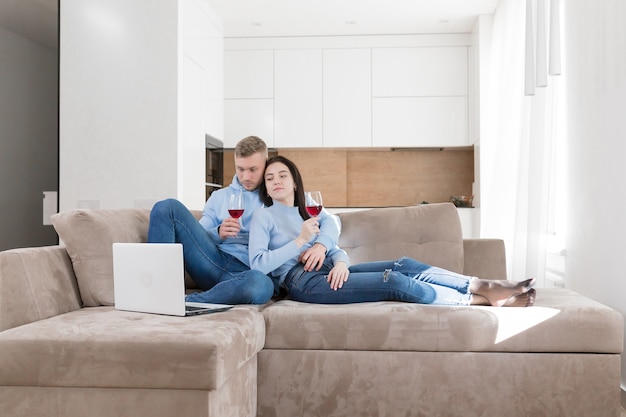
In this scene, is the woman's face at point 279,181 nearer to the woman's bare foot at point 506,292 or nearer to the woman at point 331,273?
the woman at point 331,273

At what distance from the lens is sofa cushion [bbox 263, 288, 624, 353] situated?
8.35ft

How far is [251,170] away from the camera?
11.0 feet

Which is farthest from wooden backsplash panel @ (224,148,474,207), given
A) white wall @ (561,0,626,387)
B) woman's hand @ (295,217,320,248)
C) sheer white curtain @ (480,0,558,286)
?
woman's hand @ (295,217,320,248)

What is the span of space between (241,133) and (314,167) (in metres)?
0.89

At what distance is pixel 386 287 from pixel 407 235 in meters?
0.67

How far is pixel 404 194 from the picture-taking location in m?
7.02

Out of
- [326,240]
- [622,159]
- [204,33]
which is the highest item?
[204,33]

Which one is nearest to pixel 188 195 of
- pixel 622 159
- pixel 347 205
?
pixel 347 205

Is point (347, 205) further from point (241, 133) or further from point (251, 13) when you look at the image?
point (251, 13)

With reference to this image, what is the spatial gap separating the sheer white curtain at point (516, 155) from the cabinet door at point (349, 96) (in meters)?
1.18

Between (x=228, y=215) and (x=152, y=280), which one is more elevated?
(x=228, y=215)

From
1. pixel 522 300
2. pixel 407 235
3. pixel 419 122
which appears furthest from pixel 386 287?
pixel 419 122

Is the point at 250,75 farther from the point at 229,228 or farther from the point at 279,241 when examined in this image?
the point at 279,241

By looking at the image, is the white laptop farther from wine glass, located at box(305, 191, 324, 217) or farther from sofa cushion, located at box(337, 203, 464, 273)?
sofa cushion, located at box(337, 203, 464, 273)
